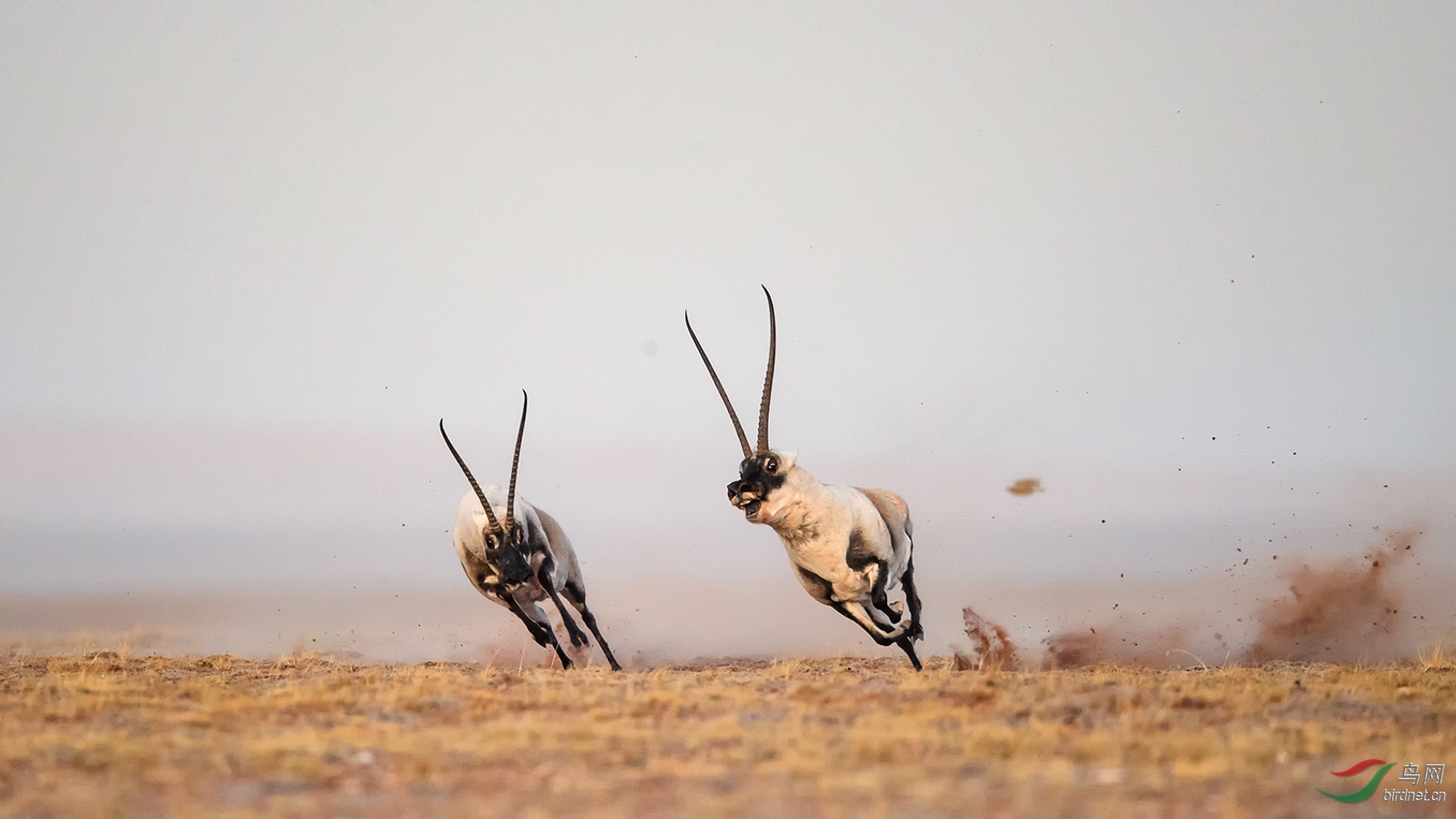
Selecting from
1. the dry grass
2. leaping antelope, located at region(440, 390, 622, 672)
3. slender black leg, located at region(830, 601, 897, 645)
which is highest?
leaping antelope, located at region(440, 390, 622, 672)

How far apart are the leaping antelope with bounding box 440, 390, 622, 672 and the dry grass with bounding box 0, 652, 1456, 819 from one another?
13.0 ft

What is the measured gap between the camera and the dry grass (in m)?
5.00

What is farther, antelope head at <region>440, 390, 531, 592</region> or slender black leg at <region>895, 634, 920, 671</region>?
antelope head at <region>440, 390, 531, 592</region>

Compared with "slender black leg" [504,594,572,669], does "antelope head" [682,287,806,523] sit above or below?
above

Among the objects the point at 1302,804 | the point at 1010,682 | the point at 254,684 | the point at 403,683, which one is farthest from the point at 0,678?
the point at 1302,804

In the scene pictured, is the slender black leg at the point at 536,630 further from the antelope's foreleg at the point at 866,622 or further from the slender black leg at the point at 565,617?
the antelope's foreleg at the point at 866,622

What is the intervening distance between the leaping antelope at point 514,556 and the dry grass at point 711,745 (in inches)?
156

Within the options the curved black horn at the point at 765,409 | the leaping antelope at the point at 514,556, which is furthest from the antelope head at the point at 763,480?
the leaping antelope at the point at 514,556

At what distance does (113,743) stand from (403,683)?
336cm

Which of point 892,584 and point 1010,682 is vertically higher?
point 892,584

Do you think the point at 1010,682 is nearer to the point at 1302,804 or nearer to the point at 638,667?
the point at 1302,804

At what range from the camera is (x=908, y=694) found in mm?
8547

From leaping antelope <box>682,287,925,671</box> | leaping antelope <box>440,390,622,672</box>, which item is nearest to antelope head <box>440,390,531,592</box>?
leaping antelope <box>440,390,622,672</box>

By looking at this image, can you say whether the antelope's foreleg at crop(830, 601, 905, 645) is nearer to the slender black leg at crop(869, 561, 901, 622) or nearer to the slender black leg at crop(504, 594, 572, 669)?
the slender black leg at crop(869, 561, 901, 622)
